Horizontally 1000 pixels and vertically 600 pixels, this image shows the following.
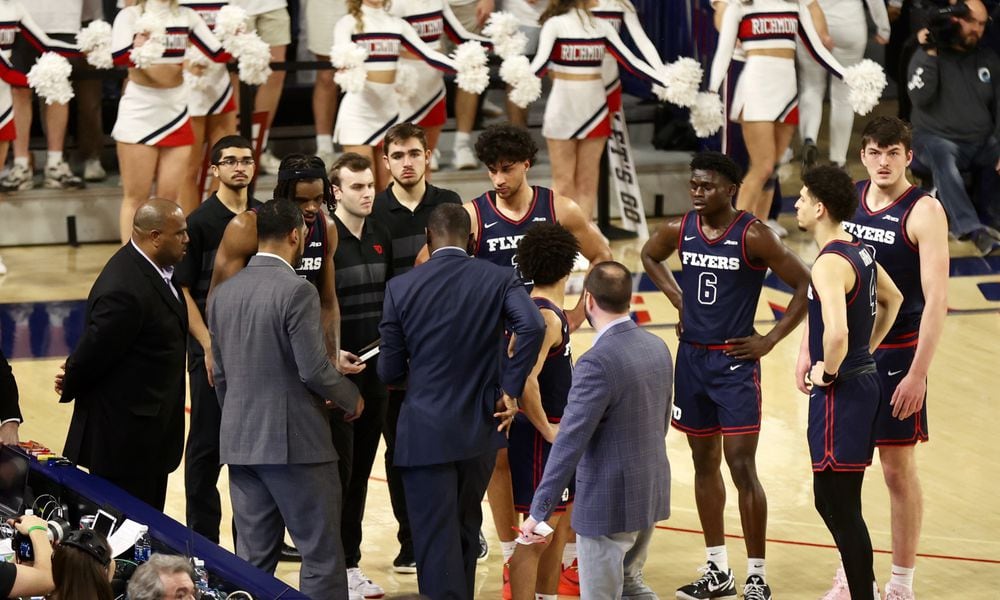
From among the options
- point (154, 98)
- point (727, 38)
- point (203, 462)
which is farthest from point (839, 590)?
point (154, 98)

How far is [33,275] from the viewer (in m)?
10.5

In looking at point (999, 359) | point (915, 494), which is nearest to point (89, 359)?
point (915, 494)

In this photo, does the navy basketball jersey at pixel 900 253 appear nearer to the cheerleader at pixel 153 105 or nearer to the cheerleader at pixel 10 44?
the cheerleader at pixel 153 105

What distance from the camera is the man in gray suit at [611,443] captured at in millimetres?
4852

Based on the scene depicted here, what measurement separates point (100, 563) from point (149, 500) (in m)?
1.58

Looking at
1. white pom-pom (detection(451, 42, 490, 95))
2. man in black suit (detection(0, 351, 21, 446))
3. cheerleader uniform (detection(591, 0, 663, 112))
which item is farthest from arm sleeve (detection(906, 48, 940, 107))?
man in black suit (detection(0, 351, 21, 446))

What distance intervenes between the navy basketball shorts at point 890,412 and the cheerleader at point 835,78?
5.63 m

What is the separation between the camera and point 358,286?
19.8 ft

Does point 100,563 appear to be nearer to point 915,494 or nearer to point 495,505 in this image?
point 495,505

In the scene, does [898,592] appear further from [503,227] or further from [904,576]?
[503,227]

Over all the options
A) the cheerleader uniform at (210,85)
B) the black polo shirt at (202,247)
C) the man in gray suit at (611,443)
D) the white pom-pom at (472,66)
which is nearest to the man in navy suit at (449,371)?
the man in gray suit at (611,443)

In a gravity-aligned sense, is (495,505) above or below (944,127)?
below

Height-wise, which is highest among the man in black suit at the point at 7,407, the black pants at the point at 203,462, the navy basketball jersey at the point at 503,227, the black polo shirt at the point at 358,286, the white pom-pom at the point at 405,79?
the white pom-pom at the point at 405,79

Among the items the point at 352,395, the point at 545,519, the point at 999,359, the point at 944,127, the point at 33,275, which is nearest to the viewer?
the point at 545,519
